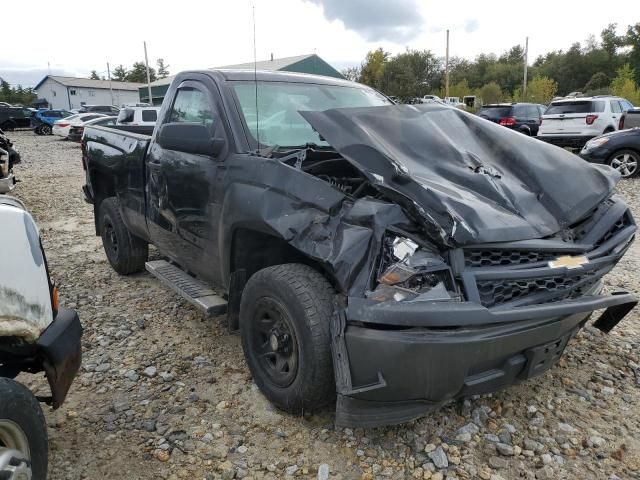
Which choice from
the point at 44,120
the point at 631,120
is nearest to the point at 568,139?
the point at 631,120

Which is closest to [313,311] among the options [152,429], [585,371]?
[152,429]

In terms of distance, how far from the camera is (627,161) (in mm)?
10930

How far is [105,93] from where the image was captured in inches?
2758

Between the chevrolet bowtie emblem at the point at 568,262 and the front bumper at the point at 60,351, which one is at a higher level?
the chevrolet bowtie emblem at the point at 568,262

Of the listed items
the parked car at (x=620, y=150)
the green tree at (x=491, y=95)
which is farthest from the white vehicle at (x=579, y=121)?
the green tree at (x=491, y=95)

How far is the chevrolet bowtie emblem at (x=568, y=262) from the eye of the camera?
2.42m

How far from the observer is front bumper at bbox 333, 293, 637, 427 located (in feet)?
7.00

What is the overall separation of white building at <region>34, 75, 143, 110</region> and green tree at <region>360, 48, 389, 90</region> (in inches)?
1199

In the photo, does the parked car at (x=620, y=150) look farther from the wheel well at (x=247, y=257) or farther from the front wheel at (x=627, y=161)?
the wheel well at (x=247, y=257)

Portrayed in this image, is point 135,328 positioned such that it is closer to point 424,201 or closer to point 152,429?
point 152,429

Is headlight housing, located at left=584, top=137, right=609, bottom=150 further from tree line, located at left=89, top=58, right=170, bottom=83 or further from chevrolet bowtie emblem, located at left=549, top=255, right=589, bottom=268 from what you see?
tree line, located at left=89, top=58, right=170, bottom=83

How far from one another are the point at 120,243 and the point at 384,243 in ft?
12.1

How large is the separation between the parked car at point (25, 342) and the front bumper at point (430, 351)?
1.21 metres

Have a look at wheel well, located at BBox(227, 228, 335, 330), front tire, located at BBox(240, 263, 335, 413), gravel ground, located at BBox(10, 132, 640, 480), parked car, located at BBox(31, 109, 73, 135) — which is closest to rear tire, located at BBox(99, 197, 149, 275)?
gravel ground, located at BBox(10, 132, 640, 480)
